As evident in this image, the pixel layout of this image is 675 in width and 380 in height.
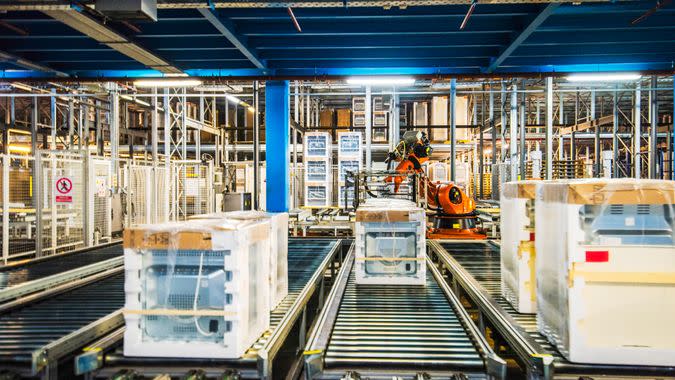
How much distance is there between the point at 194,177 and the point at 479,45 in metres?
10.9

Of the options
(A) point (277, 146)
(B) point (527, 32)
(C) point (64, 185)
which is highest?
(B) point (527, 32)

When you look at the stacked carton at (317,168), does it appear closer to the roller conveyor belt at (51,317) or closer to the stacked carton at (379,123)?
the stacked carton at (379,123)

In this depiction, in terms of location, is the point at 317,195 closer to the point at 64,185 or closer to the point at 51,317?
the point at 64,185

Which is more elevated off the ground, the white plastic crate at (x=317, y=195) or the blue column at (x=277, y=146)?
the blue column at (x=277, y=146)

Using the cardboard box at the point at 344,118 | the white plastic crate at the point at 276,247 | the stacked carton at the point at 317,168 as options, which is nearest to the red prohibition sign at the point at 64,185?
the stacked carton at the point at 317,168

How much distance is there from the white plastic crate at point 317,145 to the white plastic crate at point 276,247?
858cm

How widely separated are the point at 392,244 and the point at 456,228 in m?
5.62

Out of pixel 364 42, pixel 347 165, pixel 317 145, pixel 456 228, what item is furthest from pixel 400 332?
pixel 347 165

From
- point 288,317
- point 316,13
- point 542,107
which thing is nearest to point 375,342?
point 288,317

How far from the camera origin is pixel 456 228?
11.0 meters

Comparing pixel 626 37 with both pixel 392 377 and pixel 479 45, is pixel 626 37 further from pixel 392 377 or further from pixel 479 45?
pixel 392 377

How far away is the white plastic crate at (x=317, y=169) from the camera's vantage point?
45.6ft

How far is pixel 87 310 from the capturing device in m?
4.80

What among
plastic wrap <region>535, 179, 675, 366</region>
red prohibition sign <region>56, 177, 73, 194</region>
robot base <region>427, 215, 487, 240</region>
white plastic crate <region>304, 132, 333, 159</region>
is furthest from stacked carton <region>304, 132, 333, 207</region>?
plastic wrap <region>535, 179, 675, 366</region>
